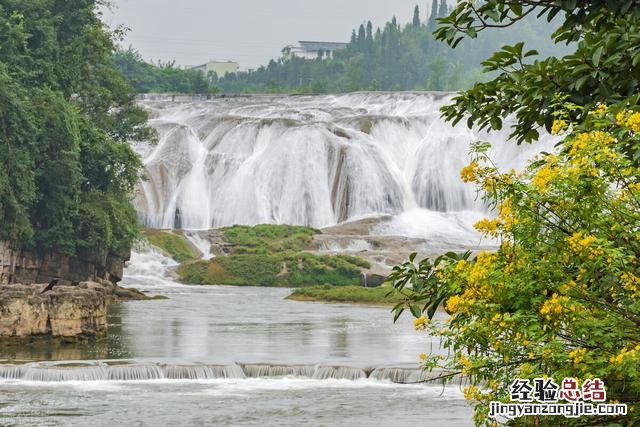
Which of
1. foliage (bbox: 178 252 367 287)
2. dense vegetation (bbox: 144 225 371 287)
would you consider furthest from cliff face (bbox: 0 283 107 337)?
foliage (bbox: 178 252 367 287)

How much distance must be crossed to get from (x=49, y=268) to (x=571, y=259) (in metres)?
40.2

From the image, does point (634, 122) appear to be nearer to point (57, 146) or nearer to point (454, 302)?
point (454, 302)

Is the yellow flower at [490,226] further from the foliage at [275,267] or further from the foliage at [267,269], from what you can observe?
the foliage at [267,269]

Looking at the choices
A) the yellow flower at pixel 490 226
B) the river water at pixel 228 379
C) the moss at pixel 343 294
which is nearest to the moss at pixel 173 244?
the moss at pixel 343 294

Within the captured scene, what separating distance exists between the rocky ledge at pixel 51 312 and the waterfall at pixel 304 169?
38229mm

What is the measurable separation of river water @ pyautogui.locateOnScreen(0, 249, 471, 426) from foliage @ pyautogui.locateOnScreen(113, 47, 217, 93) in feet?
303

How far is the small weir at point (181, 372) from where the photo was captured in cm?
2445

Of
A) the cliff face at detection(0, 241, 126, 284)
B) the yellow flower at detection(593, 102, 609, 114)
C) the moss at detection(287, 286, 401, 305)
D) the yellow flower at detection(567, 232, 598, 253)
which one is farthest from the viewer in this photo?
the moss at detection(287, 286, 401, 305)

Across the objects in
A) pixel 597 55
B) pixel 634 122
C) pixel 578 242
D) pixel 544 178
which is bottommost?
pixel 578 242

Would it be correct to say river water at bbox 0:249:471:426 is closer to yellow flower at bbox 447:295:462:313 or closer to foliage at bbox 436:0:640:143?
foliage at bbox 436:0:640:143

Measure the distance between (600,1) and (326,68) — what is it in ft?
565

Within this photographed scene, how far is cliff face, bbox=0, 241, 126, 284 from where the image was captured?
44.4 m

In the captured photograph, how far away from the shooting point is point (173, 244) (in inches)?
2366

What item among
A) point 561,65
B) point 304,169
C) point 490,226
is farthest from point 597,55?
point 304,169
